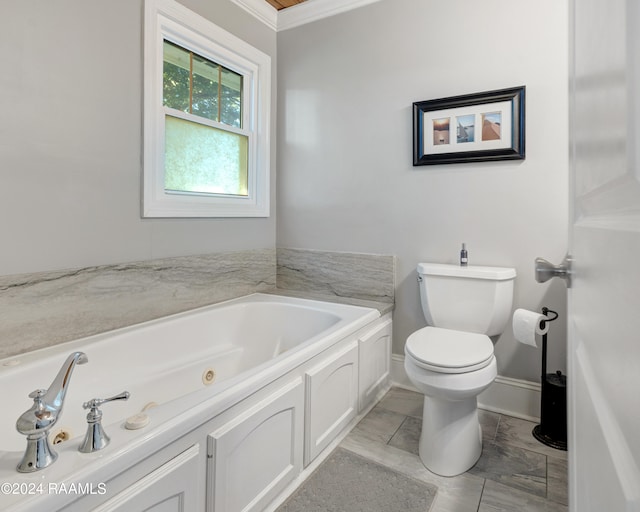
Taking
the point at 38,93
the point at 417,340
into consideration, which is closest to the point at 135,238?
the point at 38,93

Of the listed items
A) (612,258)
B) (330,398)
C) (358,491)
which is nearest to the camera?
(612,258)

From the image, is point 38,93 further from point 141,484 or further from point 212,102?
point 141,484

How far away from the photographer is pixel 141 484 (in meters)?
0.95

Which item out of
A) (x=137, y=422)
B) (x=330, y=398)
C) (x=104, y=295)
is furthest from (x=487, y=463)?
(x=104, y=295)

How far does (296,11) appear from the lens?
279 cm

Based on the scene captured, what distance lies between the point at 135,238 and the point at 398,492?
68.5 inches

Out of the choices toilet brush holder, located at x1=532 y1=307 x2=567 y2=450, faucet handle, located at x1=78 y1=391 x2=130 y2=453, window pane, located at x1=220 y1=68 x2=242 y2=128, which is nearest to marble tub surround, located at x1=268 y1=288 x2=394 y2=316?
toilet brush holder, located at x1=532 y1=307 x2=567 y2=450

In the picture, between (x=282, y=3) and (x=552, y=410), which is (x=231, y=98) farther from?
(x=552, y=410)

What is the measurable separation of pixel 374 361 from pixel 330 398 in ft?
1.78

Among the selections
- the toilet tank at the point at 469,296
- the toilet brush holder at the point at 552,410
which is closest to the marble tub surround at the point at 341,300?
the toilet tank at the point at 469,296

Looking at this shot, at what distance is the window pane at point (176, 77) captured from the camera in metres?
2.21

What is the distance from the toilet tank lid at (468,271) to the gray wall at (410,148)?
121 millimetres

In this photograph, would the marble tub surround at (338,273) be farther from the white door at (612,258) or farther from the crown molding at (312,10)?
the white door at (612,258)

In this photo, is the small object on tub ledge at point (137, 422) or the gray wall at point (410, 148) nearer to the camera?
the small object on tub ledge at point (137, 422)
